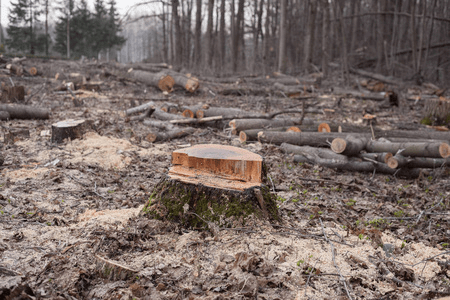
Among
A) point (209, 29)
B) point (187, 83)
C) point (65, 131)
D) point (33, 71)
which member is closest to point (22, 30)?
point (33, 71)

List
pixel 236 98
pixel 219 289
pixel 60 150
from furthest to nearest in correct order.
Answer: pixel 236 98
pixel 60 150
pixel 219 289

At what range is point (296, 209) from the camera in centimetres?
406

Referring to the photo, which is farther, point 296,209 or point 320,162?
point 320,162

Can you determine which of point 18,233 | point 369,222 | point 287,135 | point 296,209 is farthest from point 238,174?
point 287,135

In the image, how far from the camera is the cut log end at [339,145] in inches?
229

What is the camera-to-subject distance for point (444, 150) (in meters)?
5.73

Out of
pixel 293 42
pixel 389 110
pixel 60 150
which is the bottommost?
pixel 60 150

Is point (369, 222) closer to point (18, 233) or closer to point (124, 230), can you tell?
point (124, 230)

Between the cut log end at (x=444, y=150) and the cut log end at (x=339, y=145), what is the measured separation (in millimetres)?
1711

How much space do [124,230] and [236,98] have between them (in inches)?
413

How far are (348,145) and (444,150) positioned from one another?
1.68m

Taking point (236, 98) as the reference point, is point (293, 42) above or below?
above

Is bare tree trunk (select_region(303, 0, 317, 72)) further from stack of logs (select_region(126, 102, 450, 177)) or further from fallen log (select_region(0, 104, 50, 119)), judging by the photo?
fallen log (select_region(0, 104, 50, 119))

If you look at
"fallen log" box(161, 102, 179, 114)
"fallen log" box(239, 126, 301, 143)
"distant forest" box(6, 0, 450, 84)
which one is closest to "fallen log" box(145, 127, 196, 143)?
"fallen log" box(239, 126, 301, 143)
